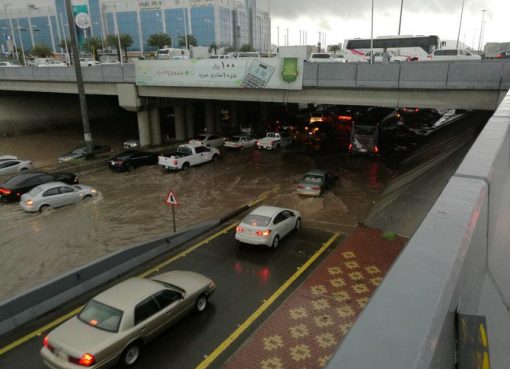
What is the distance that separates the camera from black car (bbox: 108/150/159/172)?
89.5 ft

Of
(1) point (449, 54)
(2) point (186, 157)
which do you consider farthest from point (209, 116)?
(1) point (449, 54)

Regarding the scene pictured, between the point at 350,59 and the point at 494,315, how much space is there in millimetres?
43152

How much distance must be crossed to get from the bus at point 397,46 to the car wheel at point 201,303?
3724 cm

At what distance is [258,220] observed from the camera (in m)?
14.7

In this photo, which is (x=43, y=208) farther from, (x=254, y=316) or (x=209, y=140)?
(x=209, y=140)

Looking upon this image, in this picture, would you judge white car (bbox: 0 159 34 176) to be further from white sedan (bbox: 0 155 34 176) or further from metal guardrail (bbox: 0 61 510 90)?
metal guardrail (bbox: 0 61 510 90)

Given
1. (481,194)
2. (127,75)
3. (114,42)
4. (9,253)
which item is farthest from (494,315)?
(114,42)

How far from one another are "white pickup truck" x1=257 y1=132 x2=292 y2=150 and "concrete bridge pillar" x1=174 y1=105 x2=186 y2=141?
29.0 ft

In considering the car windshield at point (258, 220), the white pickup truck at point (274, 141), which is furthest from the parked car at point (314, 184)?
the white pickup truck at point (274, 141)

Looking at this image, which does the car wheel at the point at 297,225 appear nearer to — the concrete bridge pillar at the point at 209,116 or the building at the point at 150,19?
→ the concrete bridge pillar at the point at 209,116

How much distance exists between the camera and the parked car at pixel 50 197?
18406mm

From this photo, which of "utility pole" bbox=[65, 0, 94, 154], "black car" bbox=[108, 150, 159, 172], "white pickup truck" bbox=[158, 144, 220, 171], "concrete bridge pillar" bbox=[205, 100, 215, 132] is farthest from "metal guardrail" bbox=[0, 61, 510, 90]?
"concrete bridge pillar" bbox=[205, 100, 215, 132]

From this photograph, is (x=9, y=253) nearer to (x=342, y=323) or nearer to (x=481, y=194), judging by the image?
(x=342, y=323)

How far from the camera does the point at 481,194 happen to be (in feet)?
11.3
